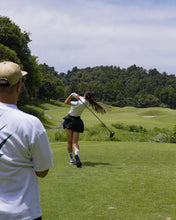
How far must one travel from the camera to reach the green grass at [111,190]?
13.9 feet

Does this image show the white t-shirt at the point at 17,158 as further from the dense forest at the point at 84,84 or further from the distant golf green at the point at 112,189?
the dense forest at the point at 84,84

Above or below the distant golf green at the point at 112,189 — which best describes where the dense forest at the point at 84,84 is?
above

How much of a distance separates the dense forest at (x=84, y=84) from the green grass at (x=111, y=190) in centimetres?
2589

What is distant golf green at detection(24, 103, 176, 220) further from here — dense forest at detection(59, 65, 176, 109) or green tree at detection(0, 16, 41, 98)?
dense forest at detection(59, 65, 176, 109)

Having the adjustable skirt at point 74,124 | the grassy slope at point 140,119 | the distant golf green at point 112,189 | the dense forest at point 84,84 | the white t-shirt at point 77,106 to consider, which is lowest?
the grassy slope at point 140,119

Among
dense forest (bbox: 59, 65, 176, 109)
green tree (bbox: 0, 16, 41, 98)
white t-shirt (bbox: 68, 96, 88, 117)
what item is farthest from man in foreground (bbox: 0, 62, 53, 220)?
Result: dense forest (bbox: 59, 65, 176, 109)

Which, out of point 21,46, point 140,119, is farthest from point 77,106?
point 140,119

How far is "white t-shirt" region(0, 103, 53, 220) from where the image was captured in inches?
81.1

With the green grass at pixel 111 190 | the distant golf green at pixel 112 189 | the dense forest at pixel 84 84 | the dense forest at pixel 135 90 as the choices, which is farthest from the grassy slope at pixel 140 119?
the dense forest at pixel 135 90

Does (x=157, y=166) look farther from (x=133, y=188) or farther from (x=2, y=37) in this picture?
(x=2, y=37)

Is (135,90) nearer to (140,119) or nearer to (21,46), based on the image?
(140,119)

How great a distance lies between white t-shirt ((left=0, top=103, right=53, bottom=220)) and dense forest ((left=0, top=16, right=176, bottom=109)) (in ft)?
99.2

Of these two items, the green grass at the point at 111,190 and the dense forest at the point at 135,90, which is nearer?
the green grass at the point at 111,190

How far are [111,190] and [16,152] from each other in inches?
138
